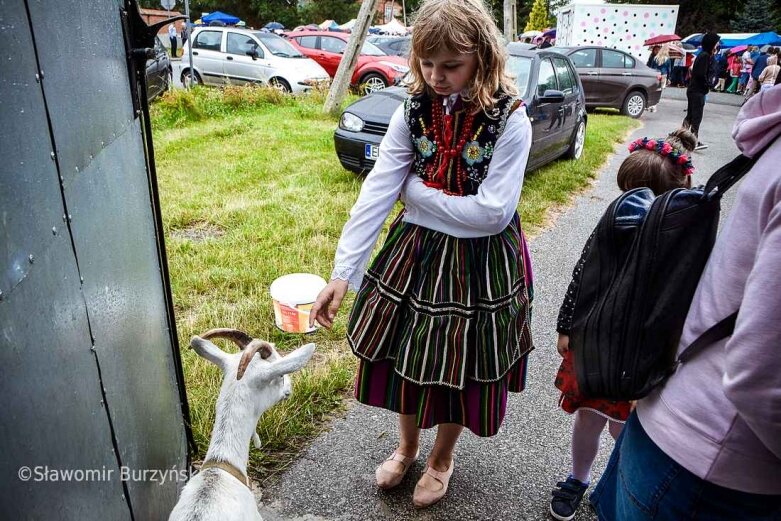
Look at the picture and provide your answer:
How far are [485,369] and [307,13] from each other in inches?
1775

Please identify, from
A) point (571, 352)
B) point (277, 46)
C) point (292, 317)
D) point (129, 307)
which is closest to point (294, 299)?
point (292, 317)

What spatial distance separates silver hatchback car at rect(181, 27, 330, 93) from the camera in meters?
12.7

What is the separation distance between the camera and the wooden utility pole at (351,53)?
961 cm

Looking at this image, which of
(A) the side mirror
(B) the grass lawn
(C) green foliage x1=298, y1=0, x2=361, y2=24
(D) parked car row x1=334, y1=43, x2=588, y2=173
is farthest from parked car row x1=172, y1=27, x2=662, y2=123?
(C) green foliage x1=298, y1=0, x2=361, y2=24

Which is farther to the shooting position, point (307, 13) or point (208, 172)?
point (307, 13)

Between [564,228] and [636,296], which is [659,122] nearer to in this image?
[564,228]

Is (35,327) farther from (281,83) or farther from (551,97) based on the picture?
(281,83)

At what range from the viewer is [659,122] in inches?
506

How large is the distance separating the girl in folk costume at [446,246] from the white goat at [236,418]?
0.80 feet

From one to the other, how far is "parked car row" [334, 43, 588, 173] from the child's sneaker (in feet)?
13.6

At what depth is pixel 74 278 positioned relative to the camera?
3.79ft

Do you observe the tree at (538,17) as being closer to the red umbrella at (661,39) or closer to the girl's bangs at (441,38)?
the red umbrella at (661,39)

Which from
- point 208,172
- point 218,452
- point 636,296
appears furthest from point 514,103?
point 208,172


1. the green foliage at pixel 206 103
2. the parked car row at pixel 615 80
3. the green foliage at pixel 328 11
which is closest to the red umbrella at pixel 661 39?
the parked car row at pixel 615 80
